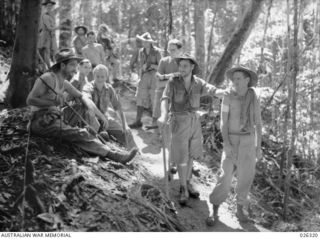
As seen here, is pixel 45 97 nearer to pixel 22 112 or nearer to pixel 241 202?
pixel 22 112

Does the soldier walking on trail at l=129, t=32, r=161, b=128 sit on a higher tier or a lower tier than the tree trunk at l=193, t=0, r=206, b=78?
lower

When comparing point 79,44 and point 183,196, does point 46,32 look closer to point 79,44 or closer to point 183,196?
point 79,44

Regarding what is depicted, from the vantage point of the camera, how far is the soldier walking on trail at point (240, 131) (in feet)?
17.7

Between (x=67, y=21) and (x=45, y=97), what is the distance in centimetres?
844

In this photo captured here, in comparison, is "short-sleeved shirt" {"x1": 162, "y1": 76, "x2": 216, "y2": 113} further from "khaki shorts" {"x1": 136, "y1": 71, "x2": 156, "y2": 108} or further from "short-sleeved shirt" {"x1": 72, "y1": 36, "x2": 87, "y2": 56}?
"short-sleeved shirt" {"x1": 72, "y1": 36, "x2": 87, "y2": 56}

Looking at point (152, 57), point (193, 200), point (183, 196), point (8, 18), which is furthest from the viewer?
point (8, 18)

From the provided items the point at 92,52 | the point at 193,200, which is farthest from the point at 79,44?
the point at 193,200

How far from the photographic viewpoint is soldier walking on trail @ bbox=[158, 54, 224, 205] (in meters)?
5.92

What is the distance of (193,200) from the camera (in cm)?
617

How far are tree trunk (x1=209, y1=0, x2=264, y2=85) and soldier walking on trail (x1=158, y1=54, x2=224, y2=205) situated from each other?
12.2ft

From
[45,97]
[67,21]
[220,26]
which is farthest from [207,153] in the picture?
[220,26]

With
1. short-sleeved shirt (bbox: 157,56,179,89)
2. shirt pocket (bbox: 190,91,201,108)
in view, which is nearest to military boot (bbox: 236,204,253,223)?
shirt pocket (bbox: 190,91,201,108)

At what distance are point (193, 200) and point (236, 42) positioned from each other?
184 inches

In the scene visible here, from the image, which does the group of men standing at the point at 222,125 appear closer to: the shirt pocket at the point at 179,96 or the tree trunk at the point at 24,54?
the shirt pocket at the point at 179,96
